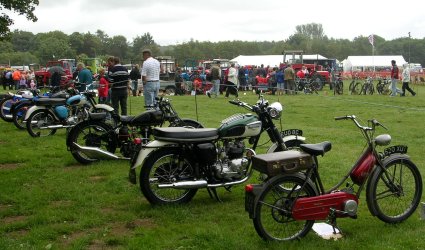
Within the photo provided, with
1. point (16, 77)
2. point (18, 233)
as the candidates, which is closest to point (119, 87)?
point (18, 233)

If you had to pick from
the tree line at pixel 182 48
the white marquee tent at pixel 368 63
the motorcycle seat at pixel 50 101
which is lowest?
the motorcycle seat at pixel 50 101

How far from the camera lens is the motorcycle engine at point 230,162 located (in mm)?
5543

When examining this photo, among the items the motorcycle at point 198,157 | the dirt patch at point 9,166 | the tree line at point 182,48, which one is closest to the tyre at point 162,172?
the motorcycle at point 198,157

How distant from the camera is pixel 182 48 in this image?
85438mm

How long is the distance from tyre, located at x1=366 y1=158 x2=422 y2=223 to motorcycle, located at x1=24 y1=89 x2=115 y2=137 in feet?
20.0

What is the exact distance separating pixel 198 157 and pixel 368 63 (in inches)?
2114

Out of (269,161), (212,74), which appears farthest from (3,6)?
(212,74)

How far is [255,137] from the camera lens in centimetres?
575

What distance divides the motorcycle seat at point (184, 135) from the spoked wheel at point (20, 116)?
752cm

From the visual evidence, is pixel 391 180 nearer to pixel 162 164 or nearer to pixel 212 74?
pixel 162 164

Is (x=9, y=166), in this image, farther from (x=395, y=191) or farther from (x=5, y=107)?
(x=395, y=191)

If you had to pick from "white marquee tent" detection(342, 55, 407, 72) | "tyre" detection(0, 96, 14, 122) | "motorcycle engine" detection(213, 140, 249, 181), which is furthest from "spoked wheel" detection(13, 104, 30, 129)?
"white marquee tent" detection(342, 55, 407, 72)

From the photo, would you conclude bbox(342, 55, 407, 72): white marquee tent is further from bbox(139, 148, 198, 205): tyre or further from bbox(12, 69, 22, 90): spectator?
bbox(139, 148, 198, 205): tyre

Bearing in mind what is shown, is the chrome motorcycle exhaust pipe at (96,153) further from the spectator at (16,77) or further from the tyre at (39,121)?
the spectator at (16,77)
